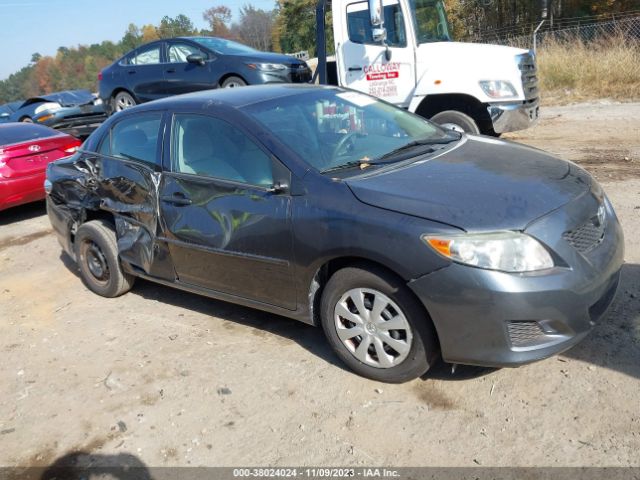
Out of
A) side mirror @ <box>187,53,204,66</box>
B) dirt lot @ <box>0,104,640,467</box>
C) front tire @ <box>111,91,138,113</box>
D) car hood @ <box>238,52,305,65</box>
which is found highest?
side mirror @ <box>187,53,204,66</box>

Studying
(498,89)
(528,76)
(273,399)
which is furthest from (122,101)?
(273,399)

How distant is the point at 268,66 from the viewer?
997 cm

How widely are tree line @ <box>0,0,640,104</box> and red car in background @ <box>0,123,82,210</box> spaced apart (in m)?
4.28

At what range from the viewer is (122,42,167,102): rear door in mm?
11102

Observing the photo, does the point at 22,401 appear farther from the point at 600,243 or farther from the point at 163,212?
the point at 600,243

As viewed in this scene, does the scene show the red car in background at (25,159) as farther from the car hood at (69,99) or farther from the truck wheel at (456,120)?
the truck wheel at (456,120)

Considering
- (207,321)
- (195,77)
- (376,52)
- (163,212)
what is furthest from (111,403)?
(195,77)

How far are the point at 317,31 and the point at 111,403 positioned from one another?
6.51 metres

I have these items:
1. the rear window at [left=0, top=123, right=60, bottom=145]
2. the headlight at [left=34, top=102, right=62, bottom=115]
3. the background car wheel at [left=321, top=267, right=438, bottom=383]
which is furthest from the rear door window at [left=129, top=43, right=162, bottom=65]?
the background car wheel at [left=321, top=267, right=438, bottom=383]

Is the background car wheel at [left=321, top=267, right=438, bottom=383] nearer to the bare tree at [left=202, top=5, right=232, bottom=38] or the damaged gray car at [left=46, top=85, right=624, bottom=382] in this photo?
the damaged gray car at [left=46, top=85, right=624, bottom=382]

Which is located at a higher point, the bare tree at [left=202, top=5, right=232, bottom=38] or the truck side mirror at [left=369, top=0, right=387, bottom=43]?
the bare tree at [left=202, top=5, right=232, bottom=38]

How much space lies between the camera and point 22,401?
380 cm

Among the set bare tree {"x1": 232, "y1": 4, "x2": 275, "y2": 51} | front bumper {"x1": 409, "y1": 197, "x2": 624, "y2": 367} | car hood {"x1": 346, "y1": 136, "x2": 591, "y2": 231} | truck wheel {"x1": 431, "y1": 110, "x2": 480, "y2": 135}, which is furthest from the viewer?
bare tree {"x1": 232, "y1": 4, "x2": 275, "y2": 51}

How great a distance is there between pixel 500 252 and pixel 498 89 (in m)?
5.45
